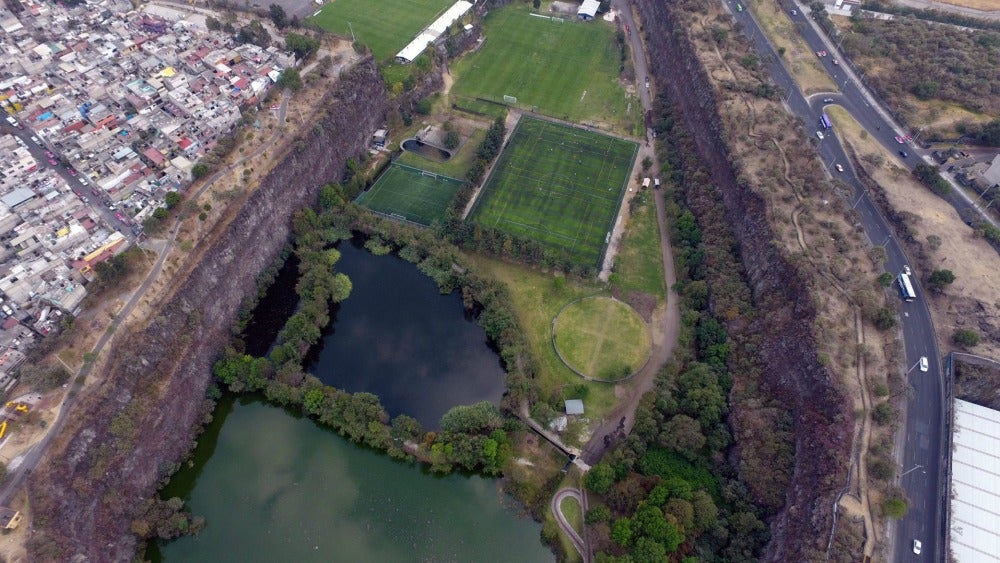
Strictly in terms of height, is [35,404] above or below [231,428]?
above

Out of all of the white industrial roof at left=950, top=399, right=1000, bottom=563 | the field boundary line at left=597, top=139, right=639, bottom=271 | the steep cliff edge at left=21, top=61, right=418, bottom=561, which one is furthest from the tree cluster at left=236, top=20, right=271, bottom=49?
the white industrial roof at left=950, top=399, right=1000, bottom=563

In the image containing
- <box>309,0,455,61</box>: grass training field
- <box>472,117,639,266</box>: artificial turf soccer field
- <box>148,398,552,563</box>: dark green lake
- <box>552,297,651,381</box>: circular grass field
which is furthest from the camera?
<box>309,0,455,61</box>: grass training field

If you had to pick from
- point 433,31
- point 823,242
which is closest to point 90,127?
point 433,31

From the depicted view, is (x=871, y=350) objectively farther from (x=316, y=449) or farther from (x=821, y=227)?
(x=316, y=449)

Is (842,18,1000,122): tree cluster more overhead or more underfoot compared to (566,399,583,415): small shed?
more overhead

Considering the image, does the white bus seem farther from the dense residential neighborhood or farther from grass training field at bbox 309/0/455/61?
grass training field at bbox 309/0/455/61

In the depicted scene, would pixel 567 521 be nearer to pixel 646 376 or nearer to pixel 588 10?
pixel 646 376

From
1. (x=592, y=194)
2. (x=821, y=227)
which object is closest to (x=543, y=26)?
(x=592, y=194)
